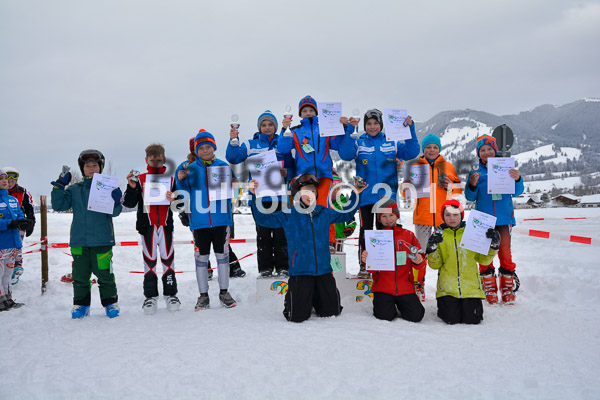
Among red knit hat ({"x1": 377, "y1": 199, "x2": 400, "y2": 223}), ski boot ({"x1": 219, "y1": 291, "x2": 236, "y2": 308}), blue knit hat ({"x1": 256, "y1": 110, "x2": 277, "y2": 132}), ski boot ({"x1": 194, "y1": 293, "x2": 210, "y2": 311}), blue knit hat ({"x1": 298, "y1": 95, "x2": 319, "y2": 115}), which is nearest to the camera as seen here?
red knit hat ({"x1": 377, "y1": 199, "x2": 400, "y2": 223})

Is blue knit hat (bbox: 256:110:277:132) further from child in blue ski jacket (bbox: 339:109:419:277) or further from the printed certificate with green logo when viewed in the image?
child in blue ski jacket (bbox: 339:109:419:277)

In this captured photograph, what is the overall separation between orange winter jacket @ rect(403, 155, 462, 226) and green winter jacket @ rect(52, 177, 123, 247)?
4.20 meters

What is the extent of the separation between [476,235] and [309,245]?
78.4 inches

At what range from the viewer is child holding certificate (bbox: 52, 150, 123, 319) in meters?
4.92

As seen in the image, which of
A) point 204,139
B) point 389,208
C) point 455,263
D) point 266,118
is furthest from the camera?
point 266,118

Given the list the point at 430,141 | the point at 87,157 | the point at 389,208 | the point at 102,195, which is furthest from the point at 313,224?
the point at 87,157

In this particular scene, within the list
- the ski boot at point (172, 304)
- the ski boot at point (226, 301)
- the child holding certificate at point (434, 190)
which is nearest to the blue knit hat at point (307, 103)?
the child holding certificate at point (434, 190)

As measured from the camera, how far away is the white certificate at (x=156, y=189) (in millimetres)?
5082

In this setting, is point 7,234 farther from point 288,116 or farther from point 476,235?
point 476,235

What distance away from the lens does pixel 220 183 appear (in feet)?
17.0

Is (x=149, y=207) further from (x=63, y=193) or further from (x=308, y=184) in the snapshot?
(x=308, y=184)

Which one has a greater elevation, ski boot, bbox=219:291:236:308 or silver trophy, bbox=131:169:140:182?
silver trophy, bbox=131:169:140:182

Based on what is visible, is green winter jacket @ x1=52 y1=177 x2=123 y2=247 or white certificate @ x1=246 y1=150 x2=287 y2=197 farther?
white certificate @ x1=246 y1=150 x2=287 y2=197

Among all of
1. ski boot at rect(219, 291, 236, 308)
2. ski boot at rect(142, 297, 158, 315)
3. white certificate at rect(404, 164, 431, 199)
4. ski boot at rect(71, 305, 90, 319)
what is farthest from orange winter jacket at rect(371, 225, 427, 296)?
ski boot at rect(71, 305, 90, 319)
